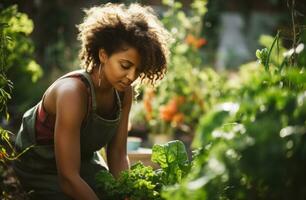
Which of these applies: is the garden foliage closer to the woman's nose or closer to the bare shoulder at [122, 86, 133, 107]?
the woman's nose

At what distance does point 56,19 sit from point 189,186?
936cm

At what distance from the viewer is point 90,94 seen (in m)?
2.61

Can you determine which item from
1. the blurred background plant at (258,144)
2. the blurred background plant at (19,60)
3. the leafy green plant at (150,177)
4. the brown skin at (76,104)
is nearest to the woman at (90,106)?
the brown skin at (76,104)

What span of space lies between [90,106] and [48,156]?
36 centimetres

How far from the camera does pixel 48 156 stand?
2.74 meters

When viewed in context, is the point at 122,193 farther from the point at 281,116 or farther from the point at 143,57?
the point at 281,116

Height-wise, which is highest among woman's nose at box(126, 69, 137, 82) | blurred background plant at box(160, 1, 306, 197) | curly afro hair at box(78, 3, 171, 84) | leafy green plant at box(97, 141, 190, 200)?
curly afro hair at box(78, 3, 171, 84)

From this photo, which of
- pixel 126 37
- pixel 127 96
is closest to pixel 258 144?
pixel 126 37

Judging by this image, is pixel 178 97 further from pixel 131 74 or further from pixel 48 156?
pixel 131 74

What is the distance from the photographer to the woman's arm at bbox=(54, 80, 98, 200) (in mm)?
2379

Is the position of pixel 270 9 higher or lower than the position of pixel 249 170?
higher

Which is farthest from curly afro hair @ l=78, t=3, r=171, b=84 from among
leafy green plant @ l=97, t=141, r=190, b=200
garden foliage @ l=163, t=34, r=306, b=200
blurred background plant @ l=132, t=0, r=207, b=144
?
blurred background plant @ l=132, t=0, r=207, b=144

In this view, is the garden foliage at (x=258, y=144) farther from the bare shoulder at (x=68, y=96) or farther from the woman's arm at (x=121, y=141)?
the woman's arm at (x=121, y=141)

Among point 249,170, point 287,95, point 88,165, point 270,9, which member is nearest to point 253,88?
point 287,95
